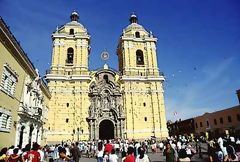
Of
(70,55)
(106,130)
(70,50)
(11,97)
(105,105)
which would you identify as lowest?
(106,130)

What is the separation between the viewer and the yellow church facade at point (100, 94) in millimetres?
31531

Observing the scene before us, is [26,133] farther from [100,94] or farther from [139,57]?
[139,57]

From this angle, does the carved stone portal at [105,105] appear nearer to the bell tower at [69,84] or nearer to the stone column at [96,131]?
the stone column at [96,131]

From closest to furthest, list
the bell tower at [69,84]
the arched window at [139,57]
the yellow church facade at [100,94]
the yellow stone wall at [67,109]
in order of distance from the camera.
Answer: the yellow stone wall at [67,109]
the bell tower at [69,84]
the yellow church facade at [100,94]
the arched window at [139,57]

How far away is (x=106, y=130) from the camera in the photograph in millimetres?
35219

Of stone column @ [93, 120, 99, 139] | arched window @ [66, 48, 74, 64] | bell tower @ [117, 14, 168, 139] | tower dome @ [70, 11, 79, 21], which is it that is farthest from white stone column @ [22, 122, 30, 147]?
tower dome @ [70, 11, 79, 21]

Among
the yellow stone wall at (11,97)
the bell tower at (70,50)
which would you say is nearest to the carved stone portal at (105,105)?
the bell tower at (70,50)

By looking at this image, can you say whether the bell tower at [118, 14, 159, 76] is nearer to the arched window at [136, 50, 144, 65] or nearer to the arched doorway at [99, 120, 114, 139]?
the arched window at [136, 50, 144, 65]

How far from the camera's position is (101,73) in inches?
1357

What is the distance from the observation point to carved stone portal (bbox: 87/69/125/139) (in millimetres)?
32031

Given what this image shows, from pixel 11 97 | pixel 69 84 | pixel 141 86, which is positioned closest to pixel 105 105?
pixel 69 84

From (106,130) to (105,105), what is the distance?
440 centimetres

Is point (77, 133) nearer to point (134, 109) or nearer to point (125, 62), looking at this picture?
point (134, 109)

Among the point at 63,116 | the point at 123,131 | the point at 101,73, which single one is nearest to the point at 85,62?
the point at 101,73
